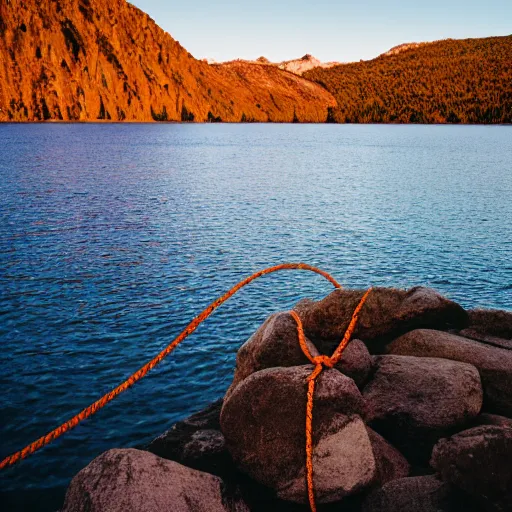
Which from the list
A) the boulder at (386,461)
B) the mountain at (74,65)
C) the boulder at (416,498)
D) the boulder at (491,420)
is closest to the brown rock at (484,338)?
the boulder at (491,420)

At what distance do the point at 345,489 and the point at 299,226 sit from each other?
24.5m

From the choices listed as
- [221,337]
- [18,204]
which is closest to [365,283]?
[221,337]

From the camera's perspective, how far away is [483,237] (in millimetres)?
28094

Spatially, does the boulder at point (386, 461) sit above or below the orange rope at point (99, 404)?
below

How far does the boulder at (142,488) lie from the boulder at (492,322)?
6131mm

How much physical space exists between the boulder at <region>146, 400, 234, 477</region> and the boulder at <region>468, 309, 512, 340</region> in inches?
218

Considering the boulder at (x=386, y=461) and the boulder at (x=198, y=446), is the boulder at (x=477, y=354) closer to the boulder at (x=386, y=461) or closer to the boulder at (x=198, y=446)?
the boulder at (x=386, y=461)

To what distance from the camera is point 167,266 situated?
22.1 meters

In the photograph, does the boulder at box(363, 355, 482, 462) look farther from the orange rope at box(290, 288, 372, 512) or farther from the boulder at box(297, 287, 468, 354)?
the boulder at box(297, 287, 468, 354)

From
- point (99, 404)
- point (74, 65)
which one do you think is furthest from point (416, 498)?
point (74, 65)

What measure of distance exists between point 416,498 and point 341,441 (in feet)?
3.71

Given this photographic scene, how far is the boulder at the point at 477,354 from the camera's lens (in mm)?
8367

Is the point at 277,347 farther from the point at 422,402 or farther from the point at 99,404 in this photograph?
the point at 99,404

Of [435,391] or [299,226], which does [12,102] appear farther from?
[435,391]
